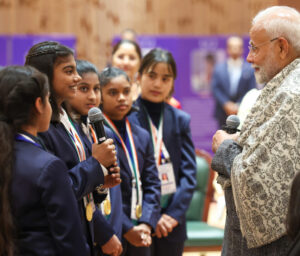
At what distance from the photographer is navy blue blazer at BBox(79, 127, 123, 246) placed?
2.54m

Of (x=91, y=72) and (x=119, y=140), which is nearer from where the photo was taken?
(x=91, y=72)

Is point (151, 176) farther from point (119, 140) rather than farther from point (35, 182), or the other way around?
point (35, 182)

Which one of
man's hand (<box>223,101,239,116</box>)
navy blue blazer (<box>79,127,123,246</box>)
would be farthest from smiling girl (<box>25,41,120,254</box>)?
man's hand (<box>223,101,239,116</box>)

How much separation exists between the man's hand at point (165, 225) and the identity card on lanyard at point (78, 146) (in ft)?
3.31

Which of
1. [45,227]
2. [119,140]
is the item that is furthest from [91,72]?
[45,227]

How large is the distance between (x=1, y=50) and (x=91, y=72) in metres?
5.64

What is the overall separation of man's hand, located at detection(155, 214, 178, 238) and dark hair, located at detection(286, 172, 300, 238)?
1.69 metres

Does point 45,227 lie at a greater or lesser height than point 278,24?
lesser

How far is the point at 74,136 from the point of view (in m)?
2.37

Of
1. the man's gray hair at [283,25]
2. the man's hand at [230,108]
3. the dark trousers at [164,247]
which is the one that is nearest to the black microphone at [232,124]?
the man's gray hair at [283,25]

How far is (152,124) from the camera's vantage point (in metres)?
3.52

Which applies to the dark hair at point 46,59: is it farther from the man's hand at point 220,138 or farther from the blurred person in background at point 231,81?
the blurred person in background at point 231,81

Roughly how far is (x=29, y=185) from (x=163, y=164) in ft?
5.56

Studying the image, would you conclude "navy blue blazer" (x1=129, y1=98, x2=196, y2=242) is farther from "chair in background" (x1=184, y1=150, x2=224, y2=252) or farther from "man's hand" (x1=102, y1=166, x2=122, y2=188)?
"man's hand" (x1=102, y1=166, x2=122, y2=188)
